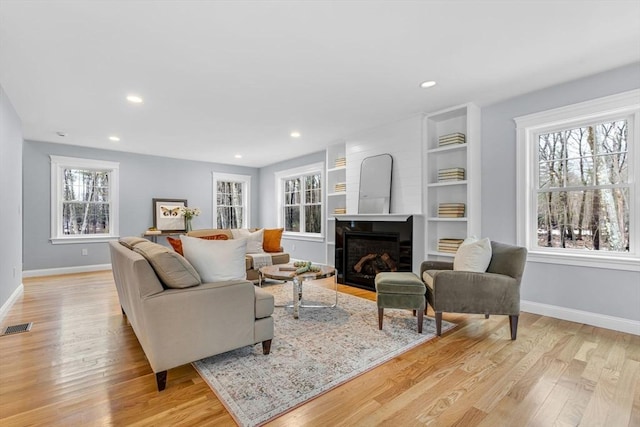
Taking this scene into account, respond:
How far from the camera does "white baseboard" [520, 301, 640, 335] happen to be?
Answer: 2.87m

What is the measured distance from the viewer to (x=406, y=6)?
6.68 ft

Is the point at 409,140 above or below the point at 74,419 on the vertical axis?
above

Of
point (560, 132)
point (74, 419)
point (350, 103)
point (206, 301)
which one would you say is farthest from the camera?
point (350, 103)

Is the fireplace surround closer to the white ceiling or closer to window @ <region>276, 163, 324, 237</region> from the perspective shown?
window @ <region>276, 163, 324, 237</region>

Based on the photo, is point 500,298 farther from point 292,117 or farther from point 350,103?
point 292,117

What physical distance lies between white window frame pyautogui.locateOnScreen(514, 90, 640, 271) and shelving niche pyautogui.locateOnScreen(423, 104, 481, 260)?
1.54 ft

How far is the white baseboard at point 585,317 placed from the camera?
287 cm

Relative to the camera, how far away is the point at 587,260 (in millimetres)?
3107

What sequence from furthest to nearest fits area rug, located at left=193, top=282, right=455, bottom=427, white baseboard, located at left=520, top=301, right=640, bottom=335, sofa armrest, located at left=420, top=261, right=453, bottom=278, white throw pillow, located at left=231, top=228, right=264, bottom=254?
white throw pillow, located at left=231, top=228, right=264, bottom=254
sofa armrest, located at left=420, top=261, right=453, bottom=278
white baseboard, located at left=520, top=301, right=640, bottom=335
area rug, located at left=193, top=282, right=455, bottom=427

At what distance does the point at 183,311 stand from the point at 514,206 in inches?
146

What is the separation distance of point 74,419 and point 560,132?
4878mm

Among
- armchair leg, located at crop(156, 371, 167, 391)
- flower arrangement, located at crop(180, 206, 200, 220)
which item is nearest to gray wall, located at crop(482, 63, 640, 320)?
armchair leg, located at crop(156, 371, 167, 391)

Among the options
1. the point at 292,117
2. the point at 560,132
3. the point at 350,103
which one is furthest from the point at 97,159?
the point at 560,132

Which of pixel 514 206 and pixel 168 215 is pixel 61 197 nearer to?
pixel 168 215
